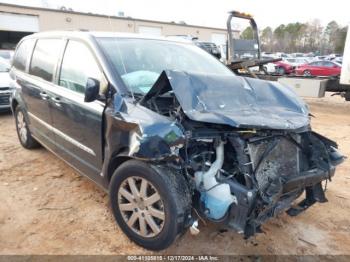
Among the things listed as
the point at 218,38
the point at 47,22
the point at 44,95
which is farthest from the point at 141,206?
the point at 218,38

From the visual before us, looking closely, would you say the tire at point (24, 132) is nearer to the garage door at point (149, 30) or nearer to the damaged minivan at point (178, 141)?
the damaged minivan at point (178, 141)

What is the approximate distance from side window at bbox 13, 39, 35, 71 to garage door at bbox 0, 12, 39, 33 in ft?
88.4

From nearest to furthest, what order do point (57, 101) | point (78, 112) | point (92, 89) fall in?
point (92, 89) < point (78, 112) < point (57, 101)

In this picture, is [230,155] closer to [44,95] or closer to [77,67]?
[77,67]

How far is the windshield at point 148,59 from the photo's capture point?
10.8ft

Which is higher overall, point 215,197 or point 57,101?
point 57,101

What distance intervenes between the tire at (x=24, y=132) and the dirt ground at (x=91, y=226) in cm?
76

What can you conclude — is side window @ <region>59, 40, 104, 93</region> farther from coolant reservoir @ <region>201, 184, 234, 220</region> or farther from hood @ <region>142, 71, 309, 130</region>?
coolant reservoir @ <region>201, 184, 234, 220</region>

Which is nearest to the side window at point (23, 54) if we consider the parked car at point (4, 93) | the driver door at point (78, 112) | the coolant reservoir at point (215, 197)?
the driver door at point (78, 112)

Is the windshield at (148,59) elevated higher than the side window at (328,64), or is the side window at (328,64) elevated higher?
the windshield at (148,59)

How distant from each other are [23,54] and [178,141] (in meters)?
3.67

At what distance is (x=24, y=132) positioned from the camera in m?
5.55

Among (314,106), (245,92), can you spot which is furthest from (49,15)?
(245,92)

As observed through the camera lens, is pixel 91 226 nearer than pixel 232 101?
No
